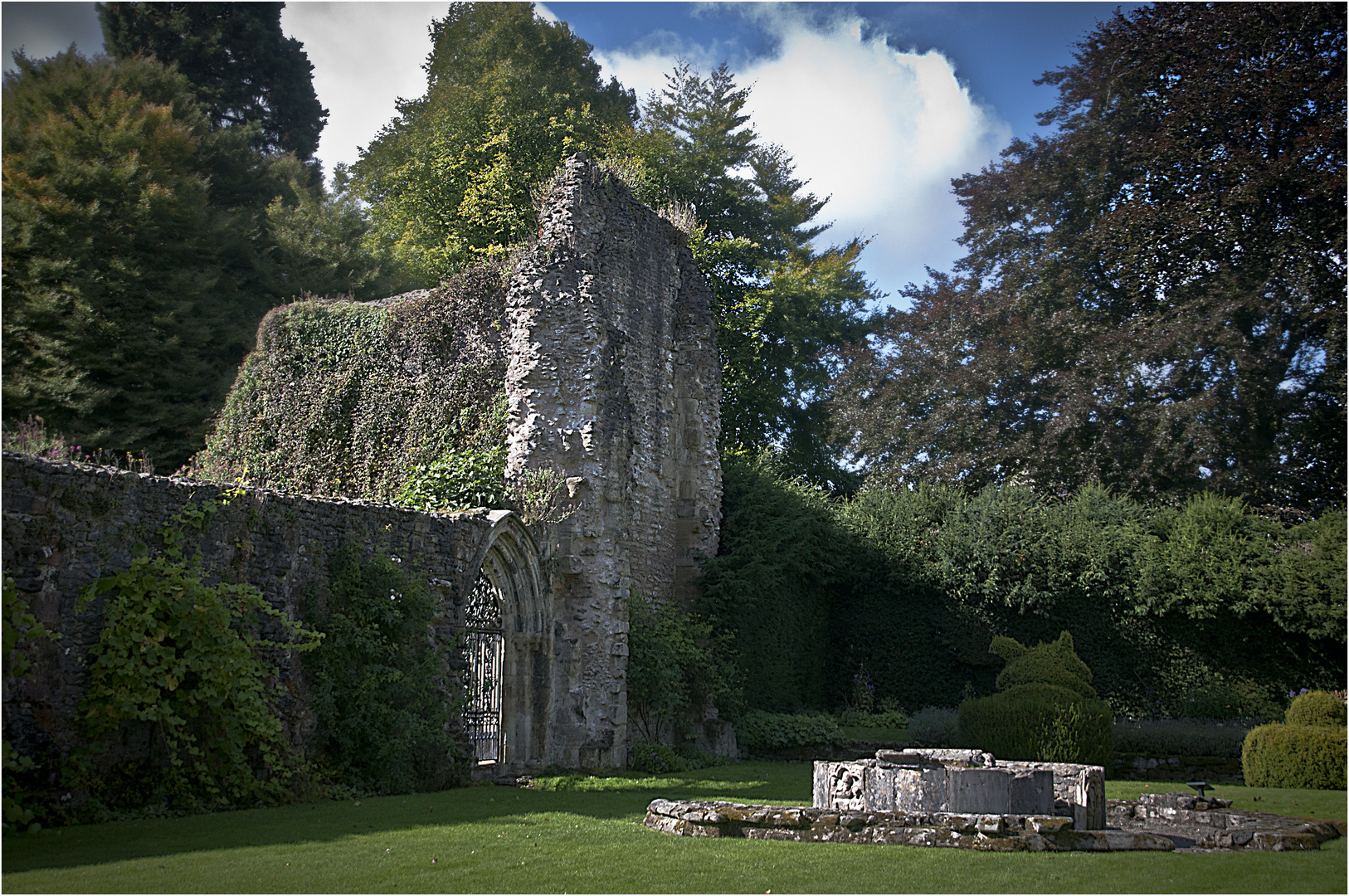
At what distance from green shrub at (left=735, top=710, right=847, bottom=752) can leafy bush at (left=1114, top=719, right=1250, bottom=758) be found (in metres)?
3.66

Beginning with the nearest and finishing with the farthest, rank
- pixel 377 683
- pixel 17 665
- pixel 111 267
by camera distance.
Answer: pixel 17 665 → pixel 377 683 → pixel 111 267

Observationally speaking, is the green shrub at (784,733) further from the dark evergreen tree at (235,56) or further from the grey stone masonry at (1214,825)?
the dark evergreen tree at (235,56)

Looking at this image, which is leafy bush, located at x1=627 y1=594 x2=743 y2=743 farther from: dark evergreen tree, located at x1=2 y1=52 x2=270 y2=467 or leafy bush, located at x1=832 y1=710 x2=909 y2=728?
dark evergreen tree, located at x1=2 y1=52 x2=270 y2=467

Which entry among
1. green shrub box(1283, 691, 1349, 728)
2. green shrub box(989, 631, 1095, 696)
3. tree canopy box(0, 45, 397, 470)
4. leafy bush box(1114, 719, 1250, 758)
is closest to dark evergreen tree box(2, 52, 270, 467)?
tree canopy box(0, 45, 397, 470)

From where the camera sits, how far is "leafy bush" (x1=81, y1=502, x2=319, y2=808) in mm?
7082

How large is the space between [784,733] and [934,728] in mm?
2072

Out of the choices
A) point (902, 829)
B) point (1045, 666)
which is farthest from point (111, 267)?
point (902, 829)

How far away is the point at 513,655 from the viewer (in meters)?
11.9

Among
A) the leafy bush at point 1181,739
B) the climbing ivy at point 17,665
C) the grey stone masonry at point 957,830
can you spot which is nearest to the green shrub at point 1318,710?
the leafy bush at point 1181,739

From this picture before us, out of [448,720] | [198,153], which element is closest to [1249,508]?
[448,720]

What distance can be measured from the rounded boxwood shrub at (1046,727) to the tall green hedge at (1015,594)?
15.5 feet

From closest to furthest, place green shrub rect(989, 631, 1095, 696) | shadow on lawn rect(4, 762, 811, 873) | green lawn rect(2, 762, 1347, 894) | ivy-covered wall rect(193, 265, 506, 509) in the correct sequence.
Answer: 1. green lawn rect(2, 762, 1347, 894)
2. shadow on lawn rect(4, 762, 811, 873)
3. green shrub rect(989, 631, 1095, 696)
4. ivy-covered wall rect(193, 265, 506, 509)

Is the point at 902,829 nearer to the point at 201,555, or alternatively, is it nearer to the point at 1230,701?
the point at 201,555

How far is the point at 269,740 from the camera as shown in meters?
8.17
